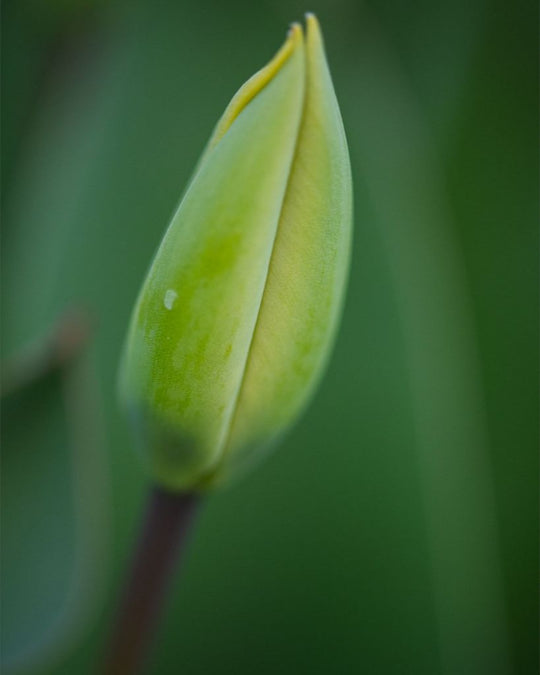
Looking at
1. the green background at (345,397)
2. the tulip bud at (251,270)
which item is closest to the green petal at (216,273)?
the tulip bud at (251,270)

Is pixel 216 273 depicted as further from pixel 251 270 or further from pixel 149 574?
pixel 149 574

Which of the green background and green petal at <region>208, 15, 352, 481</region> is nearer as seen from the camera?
green petal at <region>208, 15, 352, 481</region>

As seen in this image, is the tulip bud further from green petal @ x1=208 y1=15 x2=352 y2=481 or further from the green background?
the green background

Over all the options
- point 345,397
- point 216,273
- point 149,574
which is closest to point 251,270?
point 216,273

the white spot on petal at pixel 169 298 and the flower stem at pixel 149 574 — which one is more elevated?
the white spot on petal at pixel 169 298

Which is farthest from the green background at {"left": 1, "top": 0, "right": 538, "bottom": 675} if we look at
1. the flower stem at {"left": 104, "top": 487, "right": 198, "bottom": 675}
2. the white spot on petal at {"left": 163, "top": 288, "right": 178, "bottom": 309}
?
the white spot on petal at {"left": 163, "top": 288, "right": 178, "bottom": 309}

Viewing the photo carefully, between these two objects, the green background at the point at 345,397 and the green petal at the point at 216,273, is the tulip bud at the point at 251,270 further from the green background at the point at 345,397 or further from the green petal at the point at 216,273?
the green background at the point at 345,397

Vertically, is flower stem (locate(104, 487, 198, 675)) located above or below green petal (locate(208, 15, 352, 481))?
below
